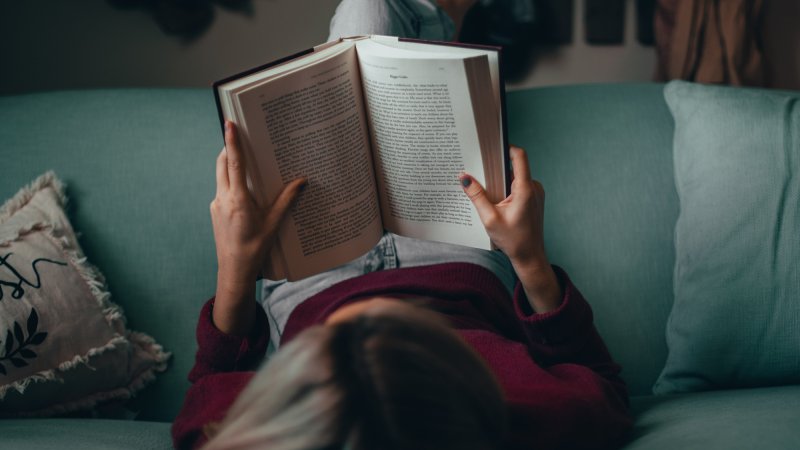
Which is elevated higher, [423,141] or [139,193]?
[423,141]

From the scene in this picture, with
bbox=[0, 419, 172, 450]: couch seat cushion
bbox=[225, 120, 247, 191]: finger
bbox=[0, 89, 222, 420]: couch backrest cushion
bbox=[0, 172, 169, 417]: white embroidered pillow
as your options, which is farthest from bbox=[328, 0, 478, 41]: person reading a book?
bbox=[0, 419, 172, 450]: couch seat cushion

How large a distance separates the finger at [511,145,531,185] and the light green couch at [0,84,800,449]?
444mm

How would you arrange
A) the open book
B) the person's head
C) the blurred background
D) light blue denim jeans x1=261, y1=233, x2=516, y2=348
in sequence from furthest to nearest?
the blurred background
light blue denim jeans x1=261, y1=233, x2=516, y2=348
the open book
the person's head

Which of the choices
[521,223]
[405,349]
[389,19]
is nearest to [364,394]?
[405,349]

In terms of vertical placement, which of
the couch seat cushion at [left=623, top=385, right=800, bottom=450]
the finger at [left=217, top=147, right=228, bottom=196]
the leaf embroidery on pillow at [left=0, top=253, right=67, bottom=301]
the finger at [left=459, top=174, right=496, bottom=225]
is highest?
the finger at [left=217, top=147, right=228, bottom=196]

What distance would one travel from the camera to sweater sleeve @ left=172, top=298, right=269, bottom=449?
0.77 meters

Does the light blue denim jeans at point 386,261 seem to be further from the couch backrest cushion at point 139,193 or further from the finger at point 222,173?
the finger at point 222,173

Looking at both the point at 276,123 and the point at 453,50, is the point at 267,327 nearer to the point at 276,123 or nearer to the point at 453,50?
the point at 276,123

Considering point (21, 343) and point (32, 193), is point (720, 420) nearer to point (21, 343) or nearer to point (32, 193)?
point (21, 343)

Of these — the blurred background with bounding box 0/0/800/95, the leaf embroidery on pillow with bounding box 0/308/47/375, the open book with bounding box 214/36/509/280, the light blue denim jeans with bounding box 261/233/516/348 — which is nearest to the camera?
the open book with bounding box 214/36/509/280

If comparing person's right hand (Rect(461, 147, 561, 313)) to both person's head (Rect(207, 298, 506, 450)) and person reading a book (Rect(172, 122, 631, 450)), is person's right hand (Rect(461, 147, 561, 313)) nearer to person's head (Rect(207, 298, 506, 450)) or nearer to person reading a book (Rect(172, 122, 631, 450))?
person reading a book (Rect(172, 122, 631, 450))

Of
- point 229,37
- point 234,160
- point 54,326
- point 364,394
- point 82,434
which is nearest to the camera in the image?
point 364,394

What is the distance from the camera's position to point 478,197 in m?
0.77

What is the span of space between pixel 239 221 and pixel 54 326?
1.34 ft
